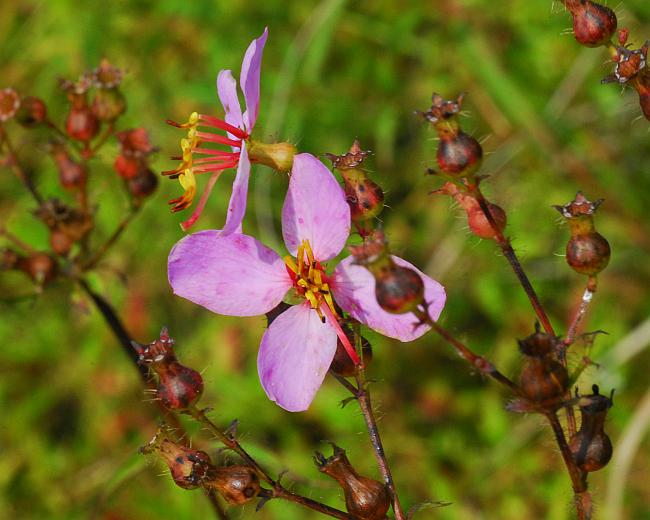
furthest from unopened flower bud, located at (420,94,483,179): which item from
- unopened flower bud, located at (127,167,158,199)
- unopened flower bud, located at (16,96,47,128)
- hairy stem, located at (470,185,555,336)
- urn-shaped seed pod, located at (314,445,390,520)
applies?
unopened flower bud, located at (16,96,47,128)

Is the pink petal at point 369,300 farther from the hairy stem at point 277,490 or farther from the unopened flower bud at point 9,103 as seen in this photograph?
the unopened flower bud at point 9,103

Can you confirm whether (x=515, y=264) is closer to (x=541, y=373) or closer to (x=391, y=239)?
(x=541, y=373)

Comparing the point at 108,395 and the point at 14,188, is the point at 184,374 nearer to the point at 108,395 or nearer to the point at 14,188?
the point at 108,395

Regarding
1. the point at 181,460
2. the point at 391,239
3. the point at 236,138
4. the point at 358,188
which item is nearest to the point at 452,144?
the point at 358,188

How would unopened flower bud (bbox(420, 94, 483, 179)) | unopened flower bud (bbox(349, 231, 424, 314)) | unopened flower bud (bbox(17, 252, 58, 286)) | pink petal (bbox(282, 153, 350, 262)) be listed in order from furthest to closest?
unopened flower bud (bbox(17, 252, 58, 286)), pink petal (bbox(282, 153, 350, 262)), unopened flower bud (bbox(420, 94, 483, 179)), unopened flower bud (bbox(349, 231, 424, 314))

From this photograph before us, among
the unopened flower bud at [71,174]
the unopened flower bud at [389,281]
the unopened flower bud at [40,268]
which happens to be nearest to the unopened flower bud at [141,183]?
the unopened flower bud at [71,174]

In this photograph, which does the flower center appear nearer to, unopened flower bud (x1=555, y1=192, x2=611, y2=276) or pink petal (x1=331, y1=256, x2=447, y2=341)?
pink petal (x1=331, y1=256, x2=447, y2=341)
